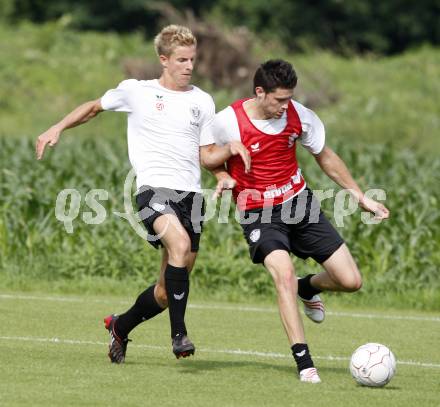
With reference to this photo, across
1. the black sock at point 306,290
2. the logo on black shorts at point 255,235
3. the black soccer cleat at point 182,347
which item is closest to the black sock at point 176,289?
the black soccer cleat at point 182,347

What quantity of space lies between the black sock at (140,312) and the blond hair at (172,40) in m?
1.93

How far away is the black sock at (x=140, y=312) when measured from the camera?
378 inches

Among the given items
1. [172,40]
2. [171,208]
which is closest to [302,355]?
[171,208]

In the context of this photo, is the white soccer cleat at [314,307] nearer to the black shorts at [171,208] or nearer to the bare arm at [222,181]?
the black shorts at [171,208]

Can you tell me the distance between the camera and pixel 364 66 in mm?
41094

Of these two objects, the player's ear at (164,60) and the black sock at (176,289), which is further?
the player's ear at (164,60)

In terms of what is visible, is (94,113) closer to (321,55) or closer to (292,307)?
(292,307)

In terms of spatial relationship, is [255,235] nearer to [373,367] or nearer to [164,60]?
[373,367]

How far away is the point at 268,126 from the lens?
30.5ft

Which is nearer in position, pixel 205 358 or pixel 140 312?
pixel 140 312

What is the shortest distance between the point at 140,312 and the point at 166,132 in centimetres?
148

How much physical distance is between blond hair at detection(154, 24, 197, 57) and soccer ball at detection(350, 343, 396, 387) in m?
2.75

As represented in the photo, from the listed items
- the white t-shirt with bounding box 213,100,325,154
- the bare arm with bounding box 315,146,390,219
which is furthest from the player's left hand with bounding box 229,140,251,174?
the bare arm with bounding box 315,146,390,219

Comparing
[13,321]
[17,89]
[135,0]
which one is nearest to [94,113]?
[13,321]
